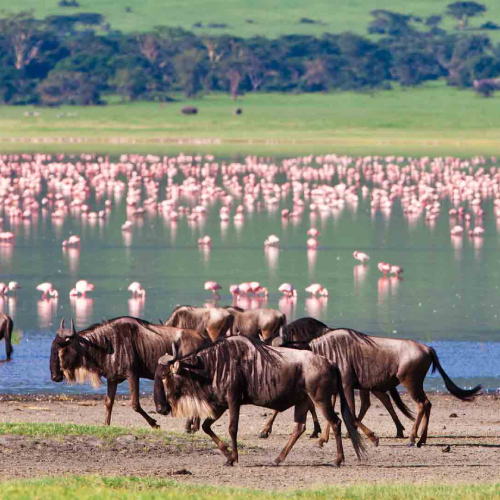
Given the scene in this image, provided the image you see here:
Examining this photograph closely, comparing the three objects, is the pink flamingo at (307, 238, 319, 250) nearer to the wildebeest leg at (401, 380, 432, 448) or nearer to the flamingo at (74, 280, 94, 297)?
the flamingo at (74, 280, 94, 297)

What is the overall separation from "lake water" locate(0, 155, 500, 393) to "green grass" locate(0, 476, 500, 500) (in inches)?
262

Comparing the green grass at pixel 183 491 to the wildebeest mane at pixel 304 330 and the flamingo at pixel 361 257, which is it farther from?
the flamingo at pixel 361 257

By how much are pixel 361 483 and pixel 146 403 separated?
5178mm

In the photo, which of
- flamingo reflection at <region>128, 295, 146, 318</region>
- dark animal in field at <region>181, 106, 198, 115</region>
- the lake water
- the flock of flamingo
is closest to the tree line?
dark animal in field at <region>181, 106, 198, 115</region>

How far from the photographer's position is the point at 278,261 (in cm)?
3097

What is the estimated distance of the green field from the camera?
295ft

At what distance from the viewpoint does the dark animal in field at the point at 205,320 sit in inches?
605

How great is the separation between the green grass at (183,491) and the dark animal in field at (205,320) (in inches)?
193

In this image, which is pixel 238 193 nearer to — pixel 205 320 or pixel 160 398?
pixel 205 320

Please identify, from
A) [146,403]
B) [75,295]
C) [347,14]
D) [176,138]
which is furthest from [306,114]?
[146,403]

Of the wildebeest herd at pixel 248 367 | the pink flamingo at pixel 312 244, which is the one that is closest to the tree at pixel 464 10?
the pink flamingo at pixel 312 244

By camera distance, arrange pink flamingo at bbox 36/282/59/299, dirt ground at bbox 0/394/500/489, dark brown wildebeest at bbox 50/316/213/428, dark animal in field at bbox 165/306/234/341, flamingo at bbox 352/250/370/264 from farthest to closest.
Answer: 1. flamingo at bbox 352/250/370/264
2. pink flamingo at bbox 36/282/59/299
3. dark animal in field at bbox 165/306/234/341
4. dark brown wildebeest at bbox 50/316/213/428
5. dirt ground at bbox 0/394/500/489

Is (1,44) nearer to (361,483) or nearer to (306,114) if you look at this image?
(306,114)

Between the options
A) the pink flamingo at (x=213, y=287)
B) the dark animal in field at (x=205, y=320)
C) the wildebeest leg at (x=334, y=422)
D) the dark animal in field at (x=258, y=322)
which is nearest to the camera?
the wildebeest leg at (x=334, y=422)
